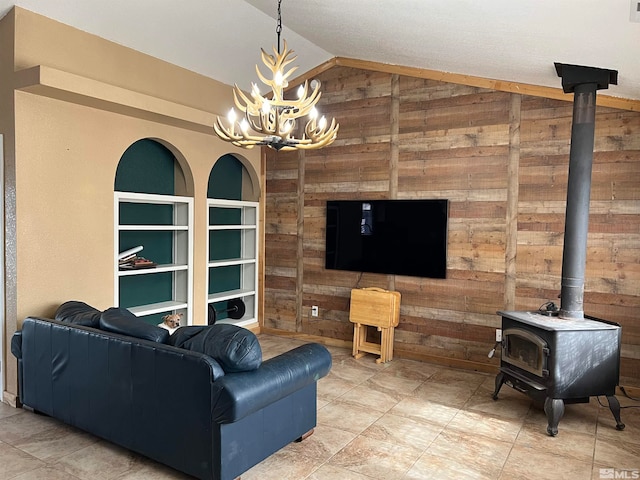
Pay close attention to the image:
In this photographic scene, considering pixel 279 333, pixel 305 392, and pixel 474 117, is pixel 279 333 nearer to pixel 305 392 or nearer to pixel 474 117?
pixel 305 392

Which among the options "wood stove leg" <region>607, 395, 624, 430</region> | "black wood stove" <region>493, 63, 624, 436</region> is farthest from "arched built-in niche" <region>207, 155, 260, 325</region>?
"wood stove leg" <region>607, 395, 624, 430</region>

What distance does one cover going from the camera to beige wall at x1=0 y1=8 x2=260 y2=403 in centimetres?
363

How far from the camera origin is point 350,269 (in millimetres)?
5648

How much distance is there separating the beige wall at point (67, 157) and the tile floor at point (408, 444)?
41.6 inches

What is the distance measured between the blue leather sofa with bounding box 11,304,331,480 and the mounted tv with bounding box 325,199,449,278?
7.59ft

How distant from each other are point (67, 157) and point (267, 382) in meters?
2.60

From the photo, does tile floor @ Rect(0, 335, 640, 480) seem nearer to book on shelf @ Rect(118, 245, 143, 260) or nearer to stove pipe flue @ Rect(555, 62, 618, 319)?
stove pipe flue @ Rect(555, 62, 618, 319)

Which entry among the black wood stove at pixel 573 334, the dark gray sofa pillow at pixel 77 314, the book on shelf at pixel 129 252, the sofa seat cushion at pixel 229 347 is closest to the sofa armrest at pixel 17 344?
the dark gray sofa pillow at pixel 77 314

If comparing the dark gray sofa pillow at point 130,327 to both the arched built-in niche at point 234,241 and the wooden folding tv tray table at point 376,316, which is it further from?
the wooden folding tv tray table at point 376,316

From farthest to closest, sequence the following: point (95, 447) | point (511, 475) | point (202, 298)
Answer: point (202, 298) → point (95, 447) → point (511, 475)

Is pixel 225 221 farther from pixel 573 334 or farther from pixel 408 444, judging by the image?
pixel 573 334

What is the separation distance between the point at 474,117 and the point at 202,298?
136 inches

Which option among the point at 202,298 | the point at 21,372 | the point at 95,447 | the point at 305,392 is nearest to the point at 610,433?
the point at 305,392

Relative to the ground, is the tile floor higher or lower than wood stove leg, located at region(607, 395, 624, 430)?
lower
